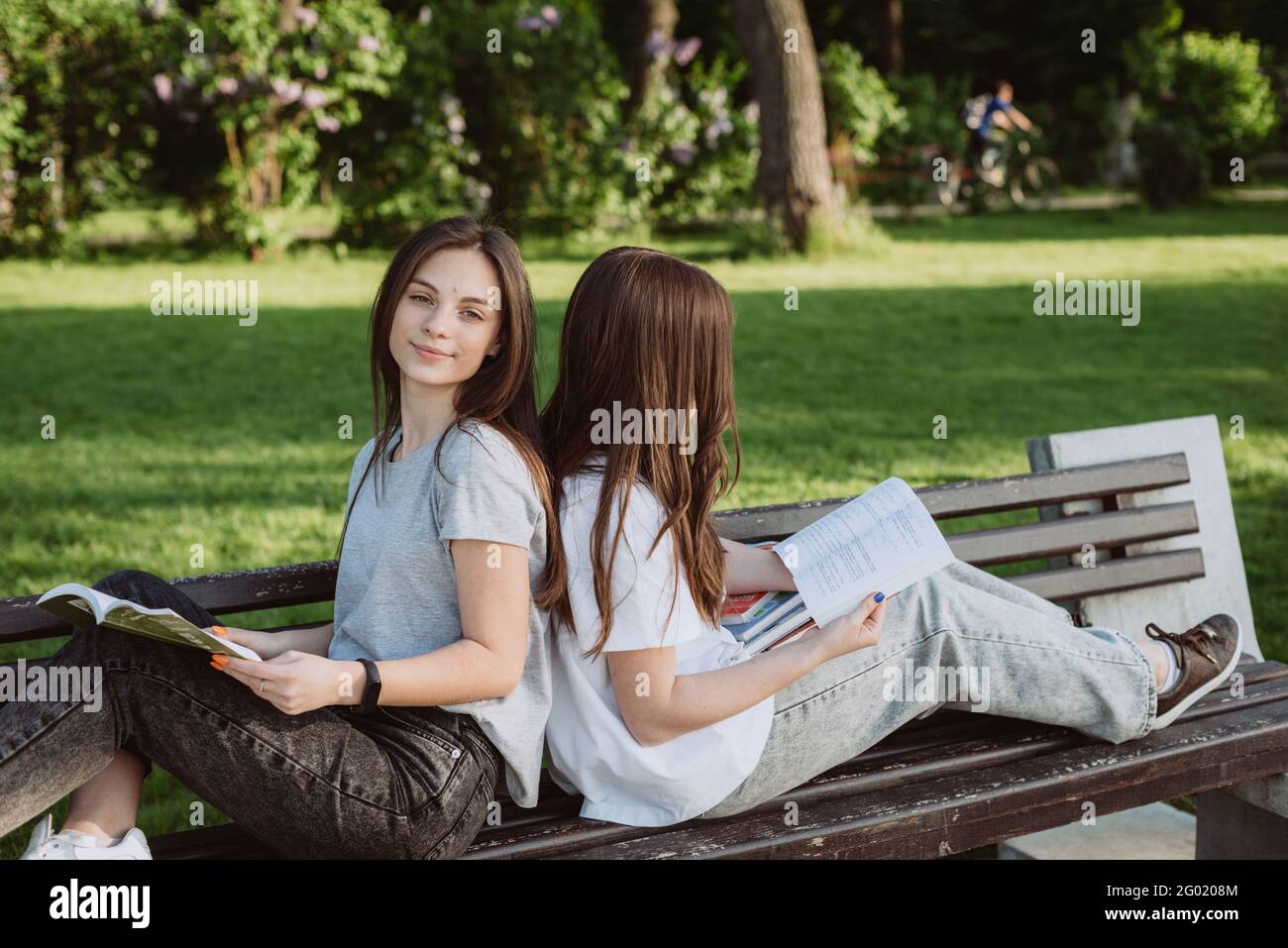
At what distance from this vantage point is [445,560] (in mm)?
2252

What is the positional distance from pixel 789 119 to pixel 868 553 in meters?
10.4

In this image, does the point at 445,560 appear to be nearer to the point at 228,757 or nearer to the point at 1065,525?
the point at 228,757

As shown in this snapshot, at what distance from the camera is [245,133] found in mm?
13180

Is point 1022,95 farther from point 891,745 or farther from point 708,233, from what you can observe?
point 891,745

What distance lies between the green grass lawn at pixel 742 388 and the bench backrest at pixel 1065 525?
A: 1.30m

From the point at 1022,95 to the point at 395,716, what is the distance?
30.1 meters

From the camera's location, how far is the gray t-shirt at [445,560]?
219cm

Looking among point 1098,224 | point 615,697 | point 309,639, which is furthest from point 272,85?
point 615,697

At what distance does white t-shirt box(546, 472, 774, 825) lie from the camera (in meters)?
2.23

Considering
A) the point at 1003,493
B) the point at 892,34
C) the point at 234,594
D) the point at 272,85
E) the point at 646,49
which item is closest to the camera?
the point at 234,594

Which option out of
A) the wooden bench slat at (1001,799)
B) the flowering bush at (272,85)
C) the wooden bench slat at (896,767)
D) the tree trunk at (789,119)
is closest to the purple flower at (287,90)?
the flowering bush at (272,85)

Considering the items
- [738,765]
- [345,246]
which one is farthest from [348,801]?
[345,246]

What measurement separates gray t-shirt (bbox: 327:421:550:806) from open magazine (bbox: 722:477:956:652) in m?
0.44

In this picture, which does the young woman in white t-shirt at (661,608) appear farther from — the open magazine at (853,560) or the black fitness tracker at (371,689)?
the black fitness tracker at (371,689)
